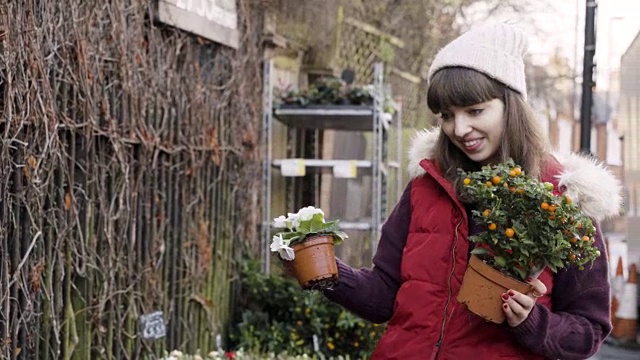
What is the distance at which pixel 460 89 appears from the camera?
9.52ft

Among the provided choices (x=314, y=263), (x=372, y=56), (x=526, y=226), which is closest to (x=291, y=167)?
(x=372, y=56)

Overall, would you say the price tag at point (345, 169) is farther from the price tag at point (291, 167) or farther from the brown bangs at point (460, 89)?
the brown bangs at point (460, 89)

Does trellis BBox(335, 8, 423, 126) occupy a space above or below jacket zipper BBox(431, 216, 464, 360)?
above

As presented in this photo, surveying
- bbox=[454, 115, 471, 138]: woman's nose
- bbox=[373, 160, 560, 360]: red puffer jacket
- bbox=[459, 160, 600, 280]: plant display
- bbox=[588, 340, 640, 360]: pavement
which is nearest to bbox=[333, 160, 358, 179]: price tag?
bbox=[588, 340, 640, 360]: pavement

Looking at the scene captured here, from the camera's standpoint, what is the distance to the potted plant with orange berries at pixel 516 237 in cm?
268

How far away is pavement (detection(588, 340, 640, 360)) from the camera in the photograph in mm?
10467

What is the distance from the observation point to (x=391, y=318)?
3.07m

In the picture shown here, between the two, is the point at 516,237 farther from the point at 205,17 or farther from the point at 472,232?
the point at 205,17

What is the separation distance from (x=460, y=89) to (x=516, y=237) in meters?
0.46

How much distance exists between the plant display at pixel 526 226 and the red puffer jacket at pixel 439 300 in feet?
0.44

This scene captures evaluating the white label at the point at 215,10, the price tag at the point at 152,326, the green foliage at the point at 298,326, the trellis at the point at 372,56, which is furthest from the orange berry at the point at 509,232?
the trellis at the point at 372,56

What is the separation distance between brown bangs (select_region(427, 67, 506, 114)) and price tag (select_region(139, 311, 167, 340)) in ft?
10.8

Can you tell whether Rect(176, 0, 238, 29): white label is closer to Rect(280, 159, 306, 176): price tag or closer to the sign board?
the sign board

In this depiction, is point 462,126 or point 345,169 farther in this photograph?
point 345,169
